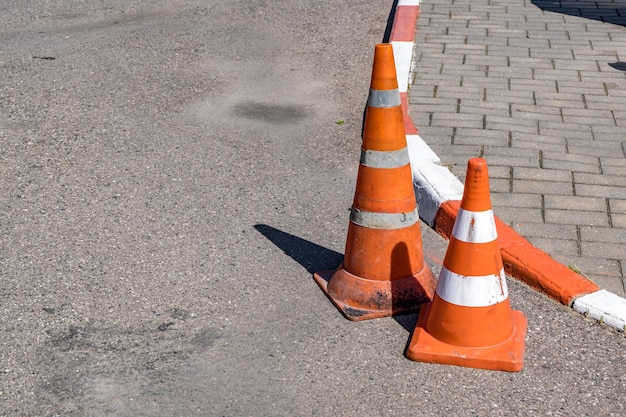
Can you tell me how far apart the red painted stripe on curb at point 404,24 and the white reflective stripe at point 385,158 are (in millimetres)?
4123

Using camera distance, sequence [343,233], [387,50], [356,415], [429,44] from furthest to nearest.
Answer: [429,44] → [343,233] → [387,50] → [356,415]

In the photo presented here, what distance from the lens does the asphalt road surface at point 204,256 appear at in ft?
11.8

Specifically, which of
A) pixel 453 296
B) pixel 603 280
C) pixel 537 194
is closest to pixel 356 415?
pixel 453 296

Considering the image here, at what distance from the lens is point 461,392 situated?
3611mm

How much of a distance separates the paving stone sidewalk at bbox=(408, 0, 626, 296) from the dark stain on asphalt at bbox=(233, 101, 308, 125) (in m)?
0.91

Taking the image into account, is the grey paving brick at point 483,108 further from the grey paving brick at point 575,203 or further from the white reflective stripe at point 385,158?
the white reflective stripe at point 385,158

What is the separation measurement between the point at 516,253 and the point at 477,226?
2.63ft

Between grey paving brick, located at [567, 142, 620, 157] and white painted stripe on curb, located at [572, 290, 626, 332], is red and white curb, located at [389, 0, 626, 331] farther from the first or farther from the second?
grey paving brick, located at [567, 142, 620, 157]

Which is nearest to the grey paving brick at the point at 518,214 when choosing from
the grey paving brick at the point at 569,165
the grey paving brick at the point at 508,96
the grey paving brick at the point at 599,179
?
the grey paving brick at the point at 599,179

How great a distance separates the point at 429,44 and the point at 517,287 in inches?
162

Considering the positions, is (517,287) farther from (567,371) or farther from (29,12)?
(29,12)

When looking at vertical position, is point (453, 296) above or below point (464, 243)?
below

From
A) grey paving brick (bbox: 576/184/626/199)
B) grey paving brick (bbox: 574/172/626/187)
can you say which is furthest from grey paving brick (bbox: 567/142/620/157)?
grey paving brick (bbox: 576/184/626/199)

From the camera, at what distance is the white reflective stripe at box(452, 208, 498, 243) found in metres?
3.76
